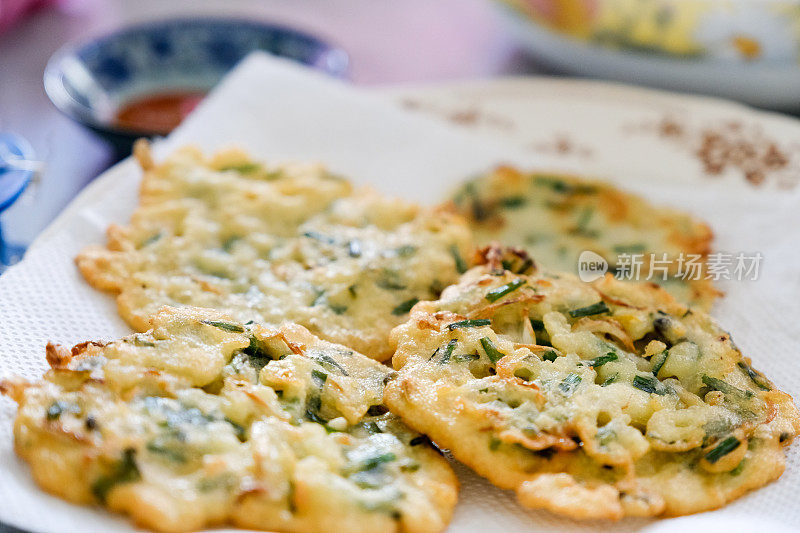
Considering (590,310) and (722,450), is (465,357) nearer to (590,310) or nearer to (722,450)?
(590,310)

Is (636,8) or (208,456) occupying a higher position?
(636,8)

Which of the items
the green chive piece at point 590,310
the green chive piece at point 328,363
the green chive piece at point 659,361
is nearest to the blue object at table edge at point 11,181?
the green chive piece at point 328,363

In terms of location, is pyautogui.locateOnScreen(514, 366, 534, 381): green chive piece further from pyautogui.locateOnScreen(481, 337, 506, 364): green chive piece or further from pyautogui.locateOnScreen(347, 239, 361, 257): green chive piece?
pyautogui.locateOnScreen(347, 239, 361, 257): green chive piece

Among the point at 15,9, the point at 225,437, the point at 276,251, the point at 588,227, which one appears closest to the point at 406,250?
the point at 276,251

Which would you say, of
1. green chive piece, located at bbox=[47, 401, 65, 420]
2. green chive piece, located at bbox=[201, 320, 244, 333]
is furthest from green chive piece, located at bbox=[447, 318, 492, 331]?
green chive piece, located at bbox=[47, 401, 65, 420]

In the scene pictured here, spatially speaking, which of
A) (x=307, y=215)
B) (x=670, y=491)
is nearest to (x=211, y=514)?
(x=670, y=491)

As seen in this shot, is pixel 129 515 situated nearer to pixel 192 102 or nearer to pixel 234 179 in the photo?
pixel 234 179
